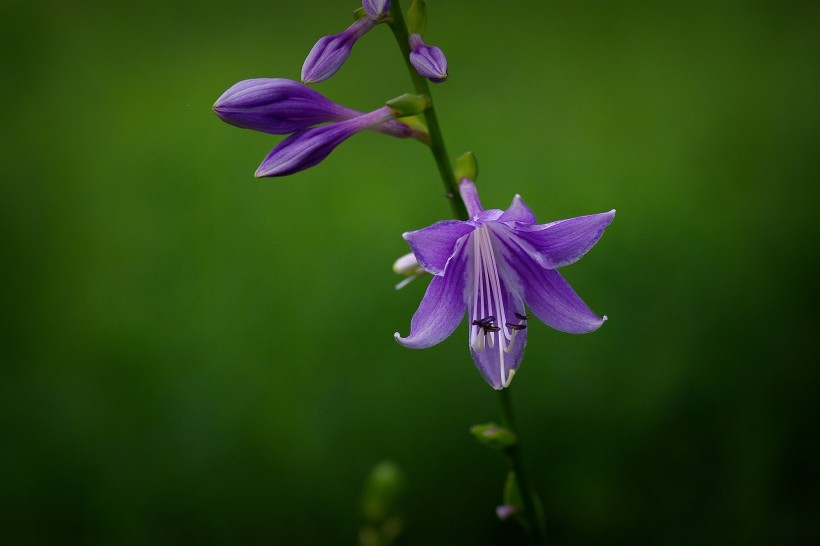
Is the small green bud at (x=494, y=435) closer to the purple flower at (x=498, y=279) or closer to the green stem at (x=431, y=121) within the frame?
the purple flower at (x=498, y=279)

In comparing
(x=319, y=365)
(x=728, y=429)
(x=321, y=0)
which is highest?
(x=321, y=0)

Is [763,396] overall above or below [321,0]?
below

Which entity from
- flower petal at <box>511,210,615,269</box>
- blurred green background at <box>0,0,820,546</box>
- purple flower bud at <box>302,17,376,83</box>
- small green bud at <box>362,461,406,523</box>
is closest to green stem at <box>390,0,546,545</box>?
purple flower bud at <box>302,17,376,83</box>

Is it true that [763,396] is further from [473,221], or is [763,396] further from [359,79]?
[359,79]

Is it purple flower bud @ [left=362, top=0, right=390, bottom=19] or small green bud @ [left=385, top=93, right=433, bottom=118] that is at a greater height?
purple flower bud @ [left=362, top=0, right=390, bottom=19]

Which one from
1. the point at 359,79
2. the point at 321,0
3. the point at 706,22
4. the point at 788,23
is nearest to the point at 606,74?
the point at 706,22

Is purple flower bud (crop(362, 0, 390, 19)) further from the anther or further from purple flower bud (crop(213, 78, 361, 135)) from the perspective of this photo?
the anther
